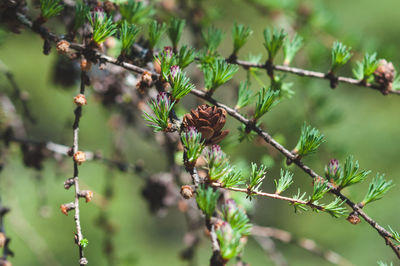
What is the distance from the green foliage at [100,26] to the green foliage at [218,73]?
0.13 metres

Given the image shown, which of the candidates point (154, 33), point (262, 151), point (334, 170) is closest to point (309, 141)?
point (334, 170)

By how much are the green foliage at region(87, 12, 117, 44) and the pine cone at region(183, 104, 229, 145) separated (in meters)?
0.15

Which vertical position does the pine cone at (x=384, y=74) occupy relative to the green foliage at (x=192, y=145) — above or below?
above

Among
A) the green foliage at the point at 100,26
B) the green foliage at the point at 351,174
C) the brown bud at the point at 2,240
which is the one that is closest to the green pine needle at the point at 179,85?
the green foliage at the point at 100,26

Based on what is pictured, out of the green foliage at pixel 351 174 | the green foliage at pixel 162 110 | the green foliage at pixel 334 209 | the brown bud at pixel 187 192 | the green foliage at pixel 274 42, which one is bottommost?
the green foliage at pixel 334 209

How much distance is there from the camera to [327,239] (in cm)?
269

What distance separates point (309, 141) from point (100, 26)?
0.30 metres

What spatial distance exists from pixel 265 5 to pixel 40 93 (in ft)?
10.4

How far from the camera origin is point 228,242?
32 centimetres

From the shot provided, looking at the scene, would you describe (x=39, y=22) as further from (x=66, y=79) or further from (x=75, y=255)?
(x=75, y=255)

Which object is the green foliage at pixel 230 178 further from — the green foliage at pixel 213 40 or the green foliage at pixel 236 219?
the green foliage at pixel 213 40

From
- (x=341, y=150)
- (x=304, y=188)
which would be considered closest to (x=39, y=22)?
(x=341, y=150)

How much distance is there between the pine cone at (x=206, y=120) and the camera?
0.42 m

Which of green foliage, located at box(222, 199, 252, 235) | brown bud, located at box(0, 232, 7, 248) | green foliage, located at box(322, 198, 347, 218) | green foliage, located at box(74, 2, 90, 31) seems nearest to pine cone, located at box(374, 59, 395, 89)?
green foliage, located at box(322, 198, 347, 218)
